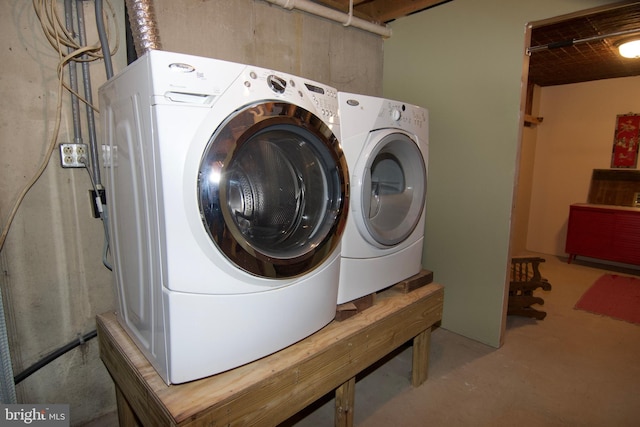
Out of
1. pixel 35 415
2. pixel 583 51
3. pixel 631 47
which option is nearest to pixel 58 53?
pixel 35 415

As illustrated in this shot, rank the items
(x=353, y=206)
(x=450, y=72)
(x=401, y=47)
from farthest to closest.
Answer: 1. (x=401, y=47)
2. (x=450, y=72)
3. (x=353, y=206)

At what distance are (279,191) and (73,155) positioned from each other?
0.93m

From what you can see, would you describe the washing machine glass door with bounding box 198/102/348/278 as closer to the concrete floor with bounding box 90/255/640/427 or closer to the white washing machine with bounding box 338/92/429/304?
the white washing machine with bounding box 338/92/429/304

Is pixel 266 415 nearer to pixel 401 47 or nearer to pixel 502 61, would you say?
pixel 502 61

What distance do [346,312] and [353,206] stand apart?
466 millimetres

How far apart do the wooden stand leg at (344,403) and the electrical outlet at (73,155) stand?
148 cm

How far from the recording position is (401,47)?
258 cm

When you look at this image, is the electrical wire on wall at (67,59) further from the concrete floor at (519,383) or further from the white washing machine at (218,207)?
the concrete floor at (519,383)

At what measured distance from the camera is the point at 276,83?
1114 millimetres

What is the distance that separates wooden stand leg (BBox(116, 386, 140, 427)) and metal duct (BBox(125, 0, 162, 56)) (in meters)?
1.38

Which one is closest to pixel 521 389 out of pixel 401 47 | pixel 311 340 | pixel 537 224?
pixel 311 340

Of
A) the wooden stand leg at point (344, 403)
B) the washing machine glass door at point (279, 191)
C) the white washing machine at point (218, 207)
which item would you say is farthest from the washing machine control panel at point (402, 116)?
the wooden stand leg at point (344, 403)

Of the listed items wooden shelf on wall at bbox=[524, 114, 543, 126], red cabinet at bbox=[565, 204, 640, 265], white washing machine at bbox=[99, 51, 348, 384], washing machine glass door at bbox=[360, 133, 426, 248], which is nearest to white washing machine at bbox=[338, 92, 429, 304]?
washing machine glass door at bbox=[360, 133, 426, 248]

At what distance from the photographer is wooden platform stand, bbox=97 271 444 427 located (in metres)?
1.02
